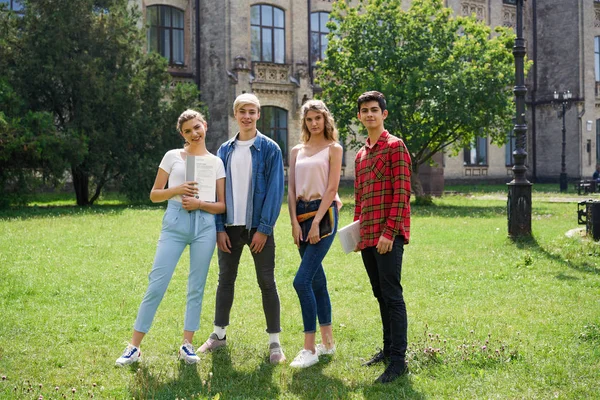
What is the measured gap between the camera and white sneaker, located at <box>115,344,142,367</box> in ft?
18.4

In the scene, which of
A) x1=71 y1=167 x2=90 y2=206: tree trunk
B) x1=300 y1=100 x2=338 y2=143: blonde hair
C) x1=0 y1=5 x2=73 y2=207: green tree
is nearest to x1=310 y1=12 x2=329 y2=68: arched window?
x1=71 y1=167 x2=90 y2=206: tree trunk

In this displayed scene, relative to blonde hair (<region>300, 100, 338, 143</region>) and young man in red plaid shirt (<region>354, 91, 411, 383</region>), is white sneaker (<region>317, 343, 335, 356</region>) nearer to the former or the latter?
young man in red plaid shirt (<region>354, 91, 411, 383</region>)

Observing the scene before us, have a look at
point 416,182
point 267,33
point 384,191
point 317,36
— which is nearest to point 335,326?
point 384,191

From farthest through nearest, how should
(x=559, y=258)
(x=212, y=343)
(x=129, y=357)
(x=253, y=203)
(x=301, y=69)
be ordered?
(x=301, y=69)
(x=559, y=258)
(x=212, y=343)
(x=253, y=203)
(x=129, y=357)

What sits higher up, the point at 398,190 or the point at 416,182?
the point at 416,182

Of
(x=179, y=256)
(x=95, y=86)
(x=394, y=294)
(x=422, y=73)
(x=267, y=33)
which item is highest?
(x=267, y=33)

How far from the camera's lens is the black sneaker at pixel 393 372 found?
5266 mm

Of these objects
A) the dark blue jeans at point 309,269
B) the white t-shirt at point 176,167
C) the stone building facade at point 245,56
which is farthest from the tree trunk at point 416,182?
the white t-shirt at point 176,167

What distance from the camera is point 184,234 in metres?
5.78

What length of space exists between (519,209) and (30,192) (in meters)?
16.1

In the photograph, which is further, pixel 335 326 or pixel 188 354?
pixel 335 326

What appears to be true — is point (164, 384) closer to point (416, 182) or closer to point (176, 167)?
point (176, 167)

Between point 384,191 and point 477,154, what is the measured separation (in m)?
40.2

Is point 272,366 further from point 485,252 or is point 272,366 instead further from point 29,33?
point 29,33
